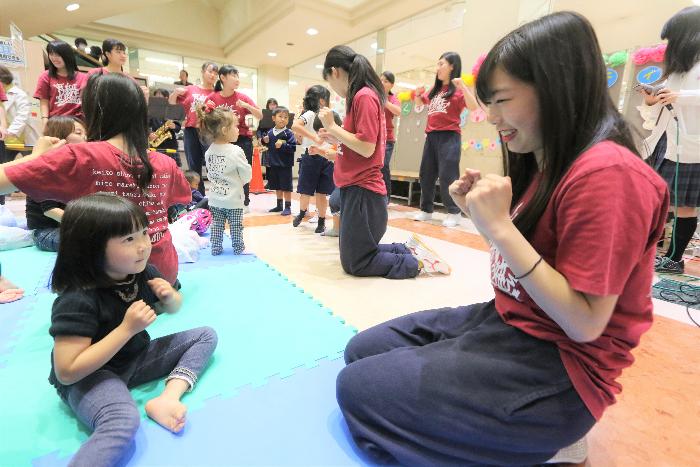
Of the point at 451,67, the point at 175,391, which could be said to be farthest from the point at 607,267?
the point at 451,67

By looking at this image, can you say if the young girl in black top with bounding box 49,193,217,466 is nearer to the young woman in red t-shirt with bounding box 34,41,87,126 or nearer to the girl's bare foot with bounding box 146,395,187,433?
the girl's bare foot with bounding box 146,395,187,433

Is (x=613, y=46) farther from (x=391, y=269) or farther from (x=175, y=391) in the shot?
(x=175, y=391)

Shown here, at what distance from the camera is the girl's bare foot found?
93 cm

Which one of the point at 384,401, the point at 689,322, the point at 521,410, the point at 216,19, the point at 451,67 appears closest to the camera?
the point at 521,410

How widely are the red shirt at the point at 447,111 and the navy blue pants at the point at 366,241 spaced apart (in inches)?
70.0

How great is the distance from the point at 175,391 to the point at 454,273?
1.72m

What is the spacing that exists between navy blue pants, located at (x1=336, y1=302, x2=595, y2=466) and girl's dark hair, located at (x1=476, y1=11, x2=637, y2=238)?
309 mm

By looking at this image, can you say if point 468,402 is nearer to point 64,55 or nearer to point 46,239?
point 46,239

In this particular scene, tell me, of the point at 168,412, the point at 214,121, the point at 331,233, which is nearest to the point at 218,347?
the point at 168,412

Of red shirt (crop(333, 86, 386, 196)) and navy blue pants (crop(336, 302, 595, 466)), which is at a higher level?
red shirt (crop(333, 86, 386, 196))

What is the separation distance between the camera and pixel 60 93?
9.69 ft

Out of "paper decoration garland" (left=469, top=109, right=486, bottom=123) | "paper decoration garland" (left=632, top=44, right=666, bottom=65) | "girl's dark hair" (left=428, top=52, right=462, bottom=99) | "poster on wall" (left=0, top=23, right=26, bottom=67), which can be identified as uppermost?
"poster on wall" (left=0, top=23, right=26, bottom=67)

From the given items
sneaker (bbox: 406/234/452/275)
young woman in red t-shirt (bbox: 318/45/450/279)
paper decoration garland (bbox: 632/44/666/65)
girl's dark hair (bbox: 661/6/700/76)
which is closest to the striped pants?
young woman in red t-shirt (bbox: 318/45/450/279)

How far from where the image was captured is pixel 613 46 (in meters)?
3.67
